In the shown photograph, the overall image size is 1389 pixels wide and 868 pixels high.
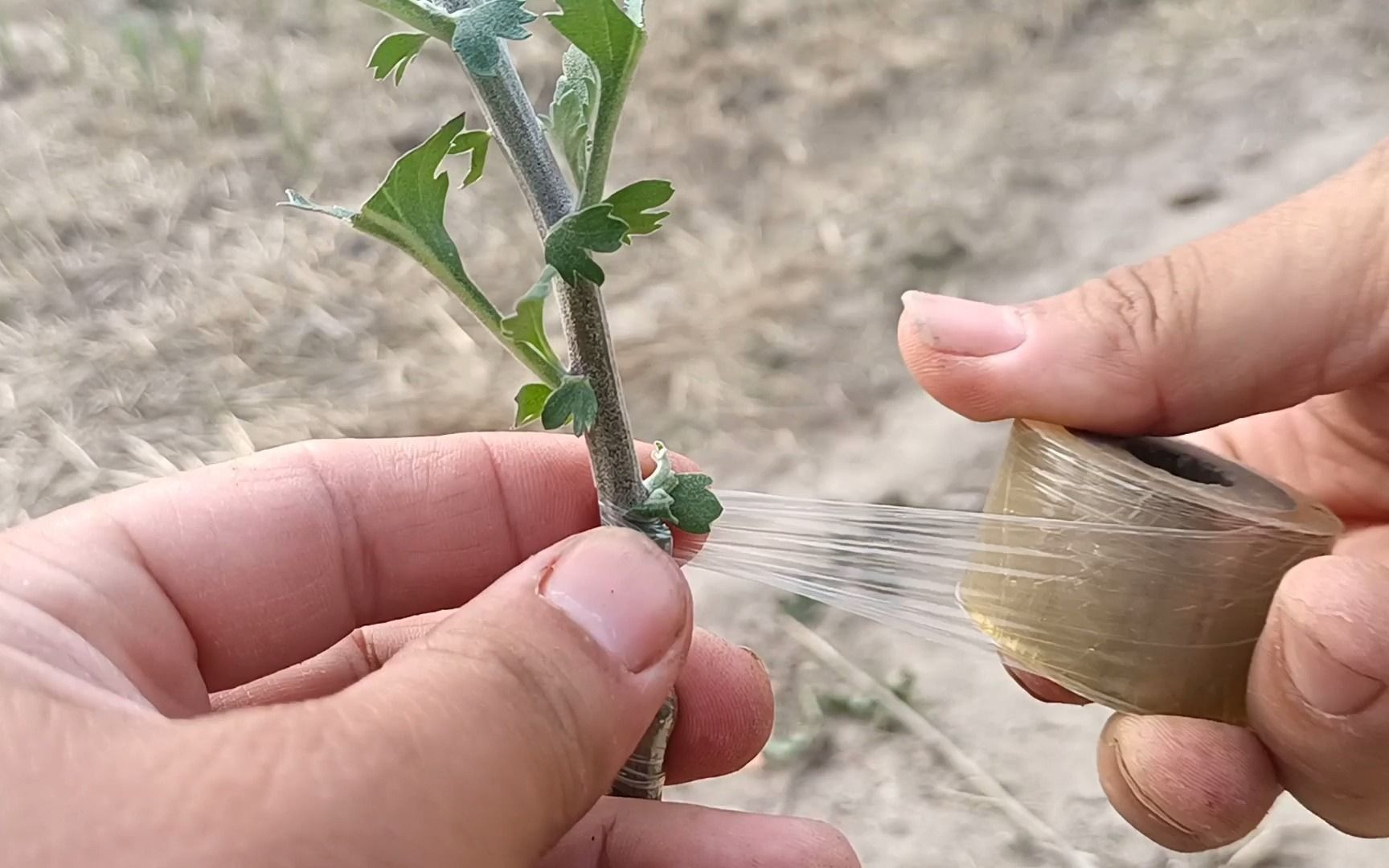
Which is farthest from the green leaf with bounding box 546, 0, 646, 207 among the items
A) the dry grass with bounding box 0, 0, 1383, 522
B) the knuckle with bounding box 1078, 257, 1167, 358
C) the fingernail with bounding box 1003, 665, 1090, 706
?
the dry grass with bounding box 0, 0, 1383, 522

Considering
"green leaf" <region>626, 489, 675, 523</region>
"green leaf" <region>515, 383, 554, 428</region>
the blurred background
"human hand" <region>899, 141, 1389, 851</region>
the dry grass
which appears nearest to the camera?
"green leaf" <region>515, 383, 554, 428</region>

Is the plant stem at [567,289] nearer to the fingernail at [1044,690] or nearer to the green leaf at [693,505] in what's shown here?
the green leaf at [693,505]

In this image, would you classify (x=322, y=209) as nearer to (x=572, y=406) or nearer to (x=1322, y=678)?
(x=572, y=406)

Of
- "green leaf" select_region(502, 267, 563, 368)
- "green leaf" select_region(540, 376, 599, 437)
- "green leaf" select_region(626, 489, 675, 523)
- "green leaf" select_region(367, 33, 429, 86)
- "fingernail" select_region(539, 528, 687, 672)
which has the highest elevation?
"green leaf" select_region(367, 33, 429, 86)

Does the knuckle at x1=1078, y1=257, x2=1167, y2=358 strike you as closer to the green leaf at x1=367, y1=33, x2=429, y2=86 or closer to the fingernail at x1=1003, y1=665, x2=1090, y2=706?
the fingernail at x1=1003, y1=665, x2=1090, y2=706

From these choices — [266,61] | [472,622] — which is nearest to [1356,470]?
[472,622]

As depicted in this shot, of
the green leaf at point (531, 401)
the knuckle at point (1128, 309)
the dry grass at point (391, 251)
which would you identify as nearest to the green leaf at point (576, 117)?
the green leaf at point (531, 401)

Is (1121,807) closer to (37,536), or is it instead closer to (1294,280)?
(1294,280)
